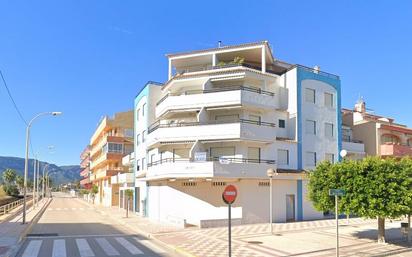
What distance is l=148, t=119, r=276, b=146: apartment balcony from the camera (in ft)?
101

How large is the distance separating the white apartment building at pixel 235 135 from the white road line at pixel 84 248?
8479 millimetres

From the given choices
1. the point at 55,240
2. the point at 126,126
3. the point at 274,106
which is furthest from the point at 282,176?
the point at 126,126

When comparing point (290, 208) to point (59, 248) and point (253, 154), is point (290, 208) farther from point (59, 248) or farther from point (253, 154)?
point (59, 248)

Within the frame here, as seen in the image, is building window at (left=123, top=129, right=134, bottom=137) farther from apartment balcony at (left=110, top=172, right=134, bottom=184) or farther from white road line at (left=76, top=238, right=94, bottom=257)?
white road line at (left=76, top=238, right=94, bottom=257)

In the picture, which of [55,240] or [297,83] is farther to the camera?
[297,83]

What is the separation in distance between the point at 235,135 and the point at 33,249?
16443mm

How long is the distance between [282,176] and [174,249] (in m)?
15.8

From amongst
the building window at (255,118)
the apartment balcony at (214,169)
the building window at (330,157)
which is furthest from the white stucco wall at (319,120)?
the apartment balcony at (214,169)

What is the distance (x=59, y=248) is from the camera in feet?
65.2

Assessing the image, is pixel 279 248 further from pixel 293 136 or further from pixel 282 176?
pixel 293 136

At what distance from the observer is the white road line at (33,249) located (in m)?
18.1

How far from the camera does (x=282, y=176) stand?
32.9 metres

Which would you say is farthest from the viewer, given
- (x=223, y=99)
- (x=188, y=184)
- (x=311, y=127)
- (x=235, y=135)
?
(x=311, y=127)

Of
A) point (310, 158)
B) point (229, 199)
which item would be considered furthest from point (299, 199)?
point (229, 199)
